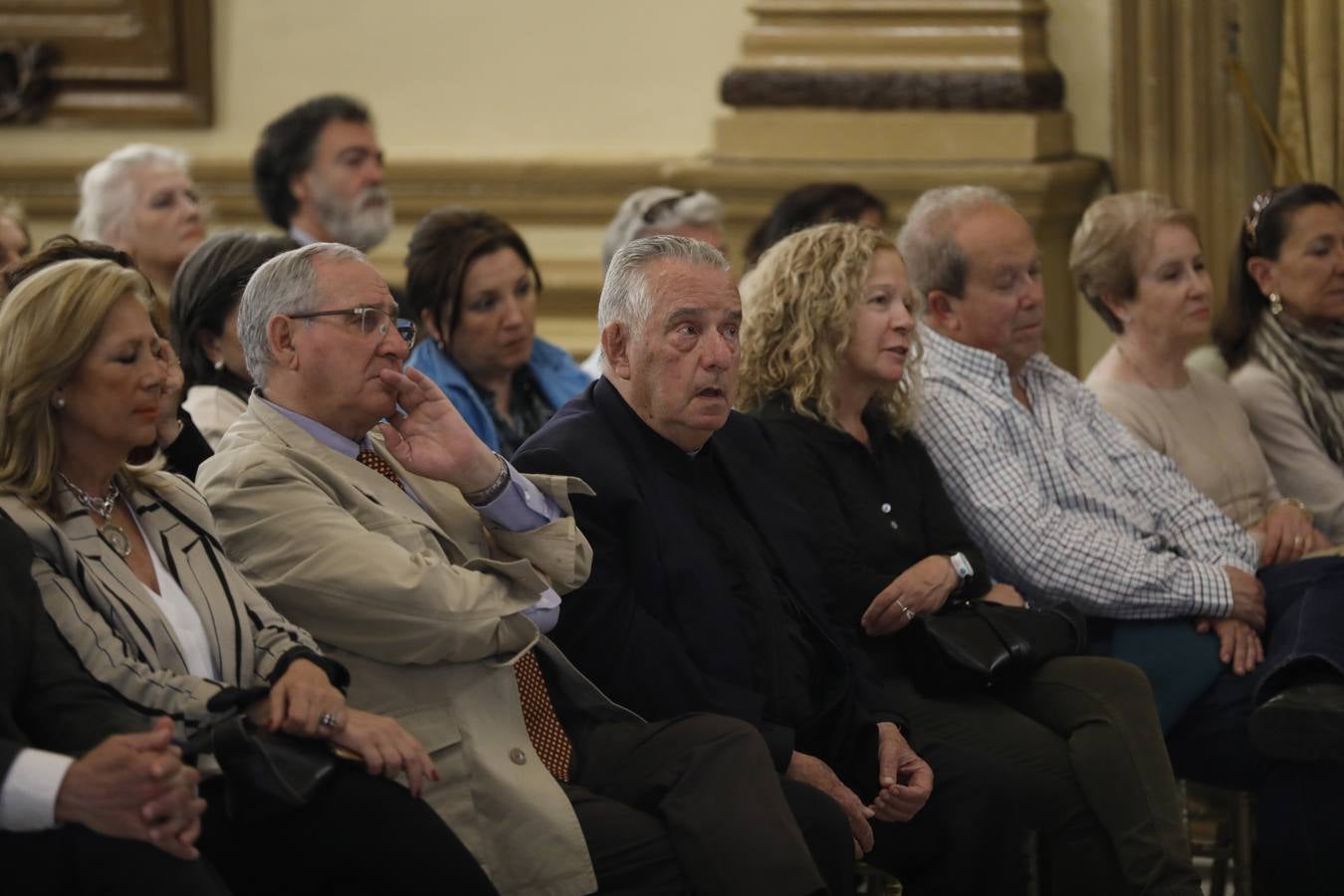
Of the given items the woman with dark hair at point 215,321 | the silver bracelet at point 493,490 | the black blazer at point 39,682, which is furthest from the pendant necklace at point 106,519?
the woman with dark hair at point 215,321

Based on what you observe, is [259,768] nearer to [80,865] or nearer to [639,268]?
[80,865]

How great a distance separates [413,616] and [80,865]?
60 cm

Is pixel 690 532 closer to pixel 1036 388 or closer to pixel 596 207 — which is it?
pixel 1036 388

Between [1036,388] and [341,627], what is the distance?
1.83 meters

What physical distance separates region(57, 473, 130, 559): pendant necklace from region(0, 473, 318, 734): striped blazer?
0.02 metres

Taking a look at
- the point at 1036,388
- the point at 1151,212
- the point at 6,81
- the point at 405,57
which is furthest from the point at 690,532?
the point at 6,81

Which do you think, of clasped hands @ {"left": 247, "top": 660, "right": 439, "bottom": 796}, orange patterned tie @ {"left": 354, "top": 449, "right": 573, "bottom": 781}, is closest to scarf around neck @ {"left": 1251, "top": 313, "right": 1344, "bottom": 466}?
orange patterned tie @ {"left": 354, "top": 449, "right": 573, "bottom": 781}

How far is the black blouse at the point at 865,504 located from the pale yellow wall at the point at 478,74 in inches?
92.9

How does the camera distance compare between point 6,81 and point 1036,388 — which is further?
point 6,81

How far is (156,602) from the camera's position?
2.67 m

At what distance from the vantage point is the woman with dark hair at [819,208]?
484 centimetres

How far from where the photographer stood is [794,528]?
11.2 ft

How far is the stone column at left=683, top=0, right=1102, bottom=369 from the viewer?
5328 millimetres

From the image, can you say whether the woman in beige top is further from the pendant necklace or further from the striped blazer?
the pendant necklace
